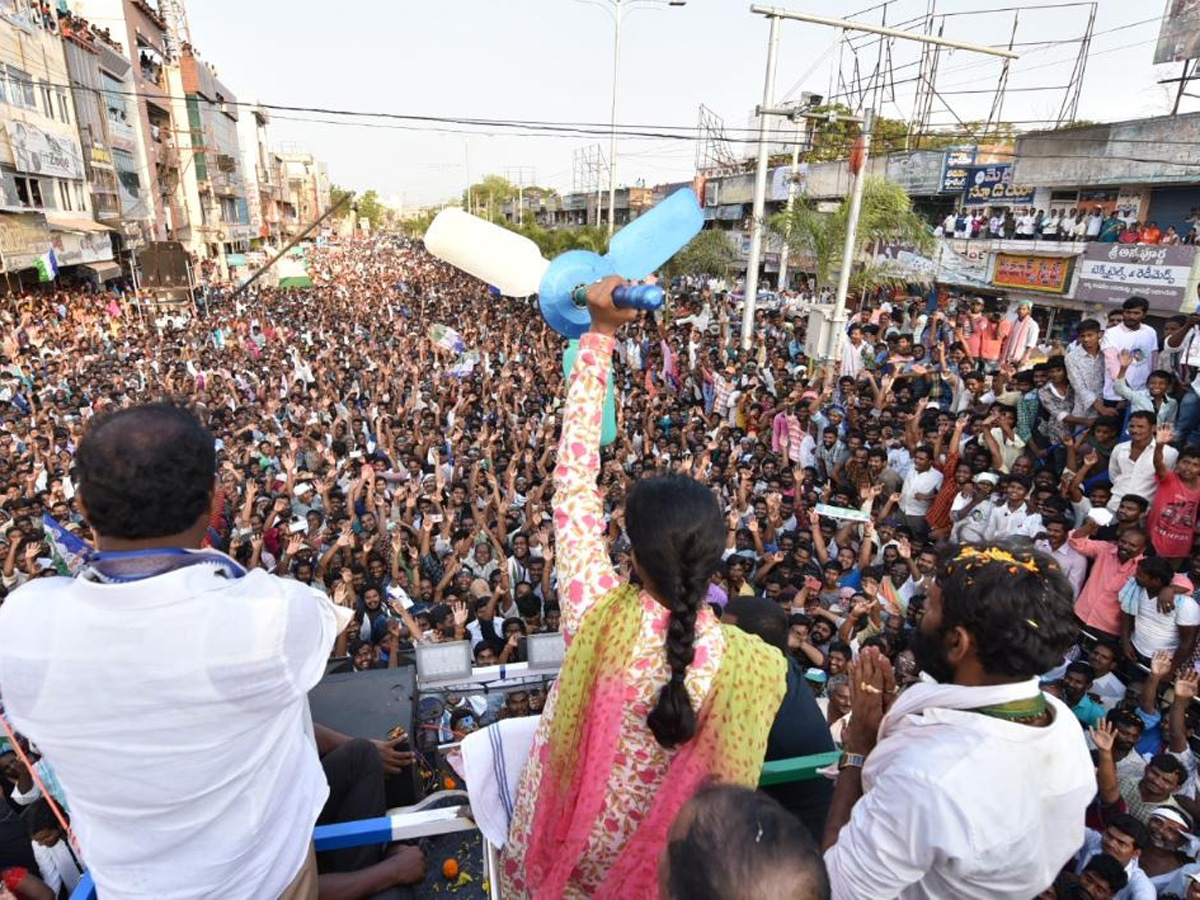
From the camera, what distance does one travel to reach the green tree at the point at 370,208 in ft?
331

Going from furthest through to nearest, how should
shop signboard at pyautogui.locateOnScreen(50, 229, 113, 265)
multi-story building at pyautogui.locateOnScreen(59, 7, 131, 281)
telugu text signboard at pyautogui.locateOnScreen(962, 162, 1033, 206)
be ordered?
multi-story building at pyautogui.locateOnScreen(59, 7, 131, 281), shop signboard at pyautogui.locateOnScreen(50, 229, 113, 265), telugu text signboard at pyautogui.locateOnScreen(962, 162, 1033, 206)

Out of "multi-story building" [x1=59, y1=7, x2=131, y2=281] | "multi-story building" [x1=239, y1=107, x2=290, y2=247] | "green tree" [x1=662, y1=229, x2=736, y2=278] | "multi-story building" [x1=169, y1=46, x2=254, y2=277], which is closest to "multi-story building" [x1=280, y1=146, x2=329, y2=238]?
"multi-story building" [x1=239, y1=107, x2=290, y2=247]

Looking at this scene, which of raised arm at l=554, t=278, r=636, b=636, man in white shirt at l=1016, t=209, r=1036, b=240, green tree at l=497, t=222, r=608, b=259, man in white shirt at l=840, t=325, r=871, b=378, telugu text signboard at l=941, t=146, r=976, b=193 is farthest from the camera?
green tree at l=497, t=222, r=608, b=259

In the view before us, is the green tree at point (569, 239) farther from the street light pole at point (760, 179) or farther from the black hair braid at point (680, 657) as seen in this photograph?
the black hair braid at point (680, 657)

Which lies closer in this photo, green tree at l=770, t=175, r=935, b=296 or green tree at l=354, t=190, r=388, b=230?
green tree at l=770, t=175, r=935, b=296

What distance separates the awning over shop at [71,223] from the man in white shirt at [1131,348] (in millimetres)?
23612

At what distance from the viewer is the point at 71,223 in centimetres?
2056

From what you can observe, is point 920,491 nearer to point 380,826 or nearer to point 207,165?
point 380,826

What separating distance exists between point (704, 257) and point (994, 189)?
7271mm

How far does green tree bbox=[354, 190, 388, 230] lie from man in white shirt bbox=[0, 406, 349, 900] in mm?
103515

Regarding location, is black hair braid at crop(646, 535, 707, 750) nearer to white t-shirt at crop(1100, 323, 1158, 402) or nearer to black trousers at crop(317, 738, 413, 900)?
black trousers at crop(317, 738, 413, 900)

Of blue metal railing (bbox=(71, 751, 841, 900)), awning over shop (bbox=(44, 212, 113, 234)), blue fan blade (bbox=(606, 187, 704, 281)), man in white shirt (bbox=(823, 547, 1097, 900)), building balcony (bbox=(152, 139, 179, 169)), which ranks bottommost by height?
blue metal railing (bbox=(71, 751, 841, 900))

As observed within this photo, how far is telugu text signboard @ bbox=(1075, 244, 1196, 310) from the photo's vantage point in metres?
12.3

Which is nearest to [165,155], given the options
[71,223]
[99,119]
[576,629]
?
Answer: [99,119]
